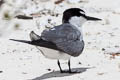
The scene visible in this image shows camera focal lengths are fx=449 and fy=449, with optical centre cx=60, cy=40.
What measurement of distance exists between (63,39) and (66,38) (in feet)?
0.24

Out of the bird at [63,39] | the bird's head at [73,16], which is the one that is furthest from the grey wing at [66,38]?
the bird's head at [73,16]

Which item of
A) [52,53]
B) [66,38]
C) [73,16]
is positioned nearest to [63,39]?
[66,38]

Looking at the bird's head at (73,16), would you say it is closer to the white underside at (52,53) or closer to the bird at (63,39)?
the bird at (63,39)

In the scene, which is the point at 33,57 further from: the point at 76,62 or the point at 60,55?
the point at 60,55

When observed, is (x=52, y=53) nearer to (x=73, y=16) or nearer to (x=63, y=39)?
(x=63, y=39)

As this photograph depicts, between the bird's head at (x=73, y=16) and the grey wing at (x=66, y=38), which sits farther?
the bird's head at (x=73, y=16)

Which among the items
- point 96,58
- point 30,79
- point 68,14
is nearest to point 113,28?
point 96,58

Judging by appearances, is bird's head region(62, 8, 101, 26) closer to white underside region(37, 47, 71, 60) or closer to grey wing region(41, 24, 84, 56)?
grey wing region(41, 24, 84, 56)

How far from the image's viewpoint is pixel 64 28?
25.4 feet

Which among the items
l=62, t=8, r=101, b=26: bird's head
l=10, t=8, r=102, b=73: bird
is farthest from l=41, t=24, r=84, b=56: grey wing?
l=62, t=8, r=101, b=26: bird's head

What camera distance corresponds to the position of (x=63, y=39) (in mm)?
7570

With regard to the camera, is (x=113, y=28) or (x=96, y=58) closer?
(x=96, y=58)

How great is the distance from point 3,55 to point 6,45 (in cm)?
93

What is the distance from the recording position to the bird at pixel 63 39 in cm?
723
